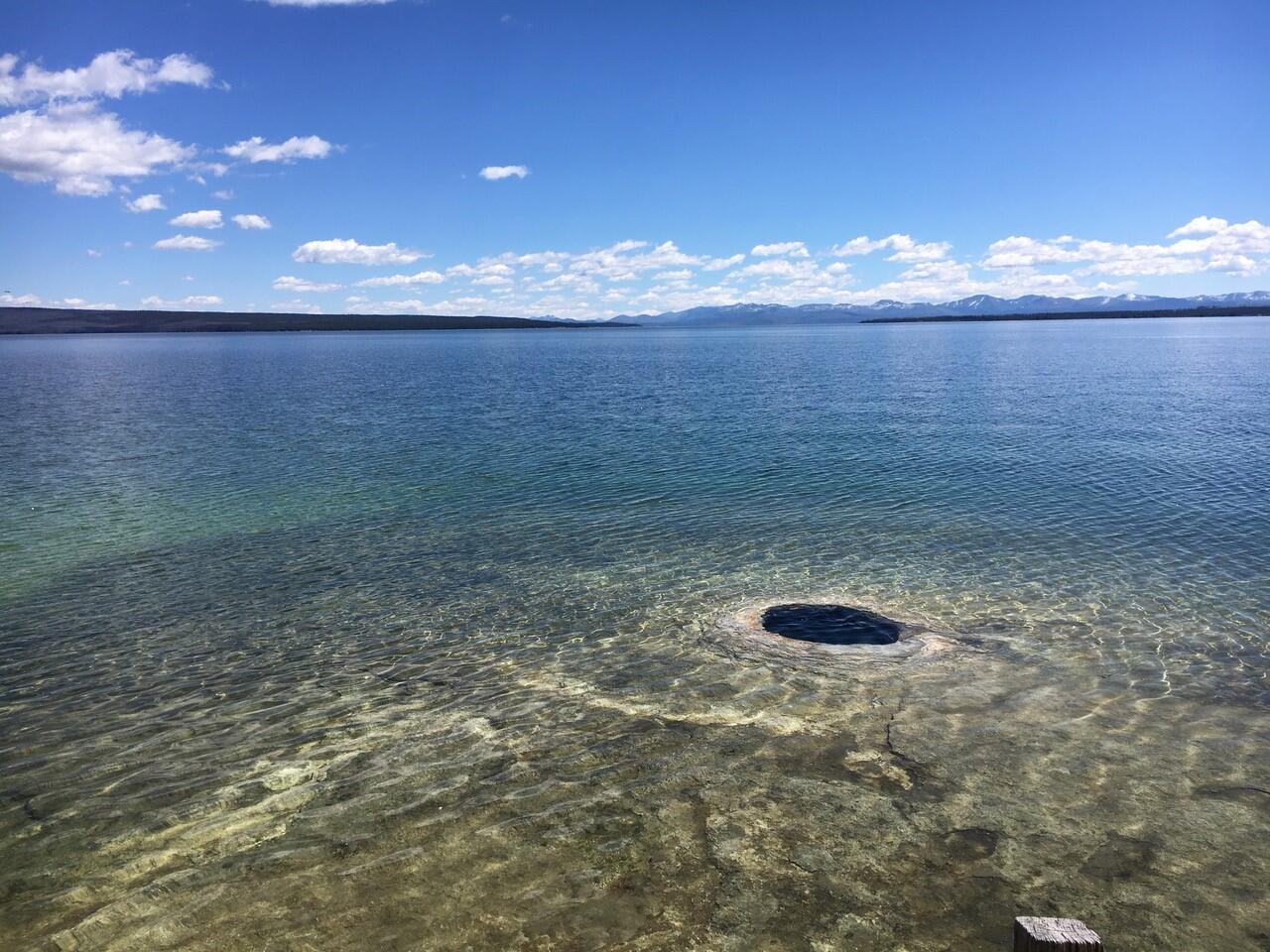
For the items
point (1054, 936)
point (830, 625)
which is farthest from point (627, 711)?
point (1054, 936)

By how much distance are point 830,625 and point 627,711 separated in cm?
698

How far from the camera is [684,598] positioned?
68.9ft

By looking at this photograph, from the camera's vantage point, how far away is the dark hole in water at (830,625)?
723 inches

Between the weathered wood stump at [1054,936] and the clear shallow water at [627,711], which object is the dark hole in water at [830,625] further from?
the weathered wood stump at [1054,936]

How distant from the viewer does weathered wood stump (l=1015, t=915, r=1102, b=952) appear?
589 cm

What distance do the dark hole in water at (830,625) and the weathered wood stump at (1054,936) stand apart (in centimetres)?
1187

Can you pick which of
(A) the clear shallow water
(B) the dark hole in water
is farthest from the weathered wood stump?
(B) the dark hole in water

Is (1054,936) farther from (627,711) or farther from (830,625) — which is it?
(830,625)

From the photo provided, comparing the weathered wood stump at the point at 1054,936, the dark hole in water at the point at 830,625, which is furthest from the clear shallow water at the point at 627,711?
the weathered wood stump at the point at 1054,936

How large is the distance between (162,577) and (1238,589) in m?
30.8

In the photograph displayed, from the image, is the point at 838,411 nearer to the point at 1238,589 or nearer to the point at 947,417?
the point at 947,417

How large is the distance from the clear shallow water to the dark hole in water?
780 mm

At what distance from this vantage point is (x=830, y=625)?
63.1 ft

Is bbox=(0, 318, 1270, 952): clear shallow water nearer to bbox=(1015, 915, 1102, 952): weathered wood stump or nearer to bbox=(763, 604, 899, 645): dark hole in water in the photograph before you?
bbox=(763, 604, 899, 645): dark hole in water
